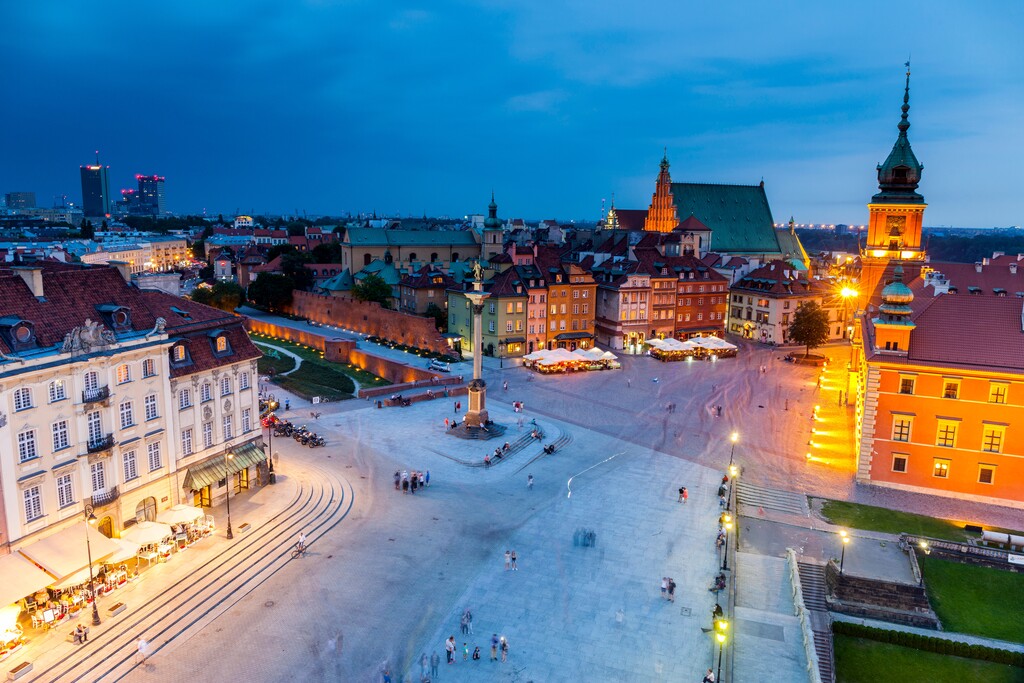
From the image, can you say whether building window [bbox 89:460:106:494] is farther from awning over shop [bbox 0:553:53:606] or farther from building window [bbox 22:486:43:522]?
awning over shop [bbox 0:553:53:606]

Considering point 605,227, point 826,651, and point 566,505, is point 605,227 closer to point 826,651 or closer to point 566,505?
point 566,505

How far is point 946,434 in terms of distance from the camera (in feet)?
132

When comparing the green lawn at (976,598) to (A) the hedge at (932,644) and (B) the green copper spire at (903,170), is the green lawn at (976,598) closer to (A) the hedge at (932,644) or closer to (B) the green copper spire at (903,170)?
(A) the hedge at (932,644)

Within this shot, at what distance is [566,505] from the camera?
37.9m

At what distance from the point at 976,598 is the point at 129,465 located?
128 ft

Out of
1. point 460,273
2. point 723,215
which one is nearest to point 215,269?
point 460,273

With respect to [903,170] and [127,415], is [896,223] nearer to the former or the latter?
[903,170]

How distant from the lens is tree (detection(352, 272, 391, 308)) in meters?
93.8

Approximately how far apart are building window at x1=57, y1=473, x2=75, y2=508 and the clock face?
3051 inches

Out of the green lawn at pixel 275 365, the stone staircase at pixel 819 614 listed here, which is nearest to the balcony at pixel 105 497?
the stone staircase at pixel 819 614

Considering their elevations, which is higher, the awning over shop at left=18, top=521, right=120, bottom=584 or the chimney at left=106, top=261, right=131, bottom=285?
the chimney at left=106, top=261, right=131, bottom=285

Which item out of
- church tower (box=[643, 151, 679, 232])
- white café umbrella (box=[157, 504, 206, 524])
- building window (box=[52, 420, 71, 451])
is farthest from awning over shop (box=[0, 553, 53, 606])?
church tower (box=[643, 151, 679, 232])

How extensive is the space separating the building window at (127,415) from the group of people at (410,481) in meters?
14.2

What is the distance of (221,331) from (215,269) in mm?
118105
